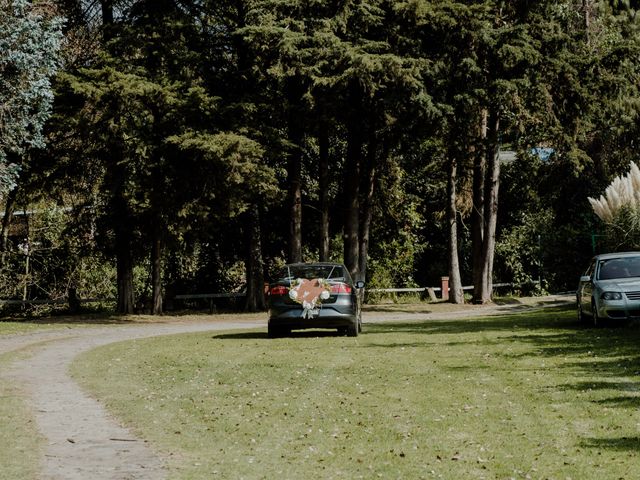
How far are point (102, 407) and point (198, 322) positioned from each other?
828 inches

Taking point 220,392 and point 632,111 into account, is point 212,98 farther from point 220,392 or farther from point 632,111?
point 220,392

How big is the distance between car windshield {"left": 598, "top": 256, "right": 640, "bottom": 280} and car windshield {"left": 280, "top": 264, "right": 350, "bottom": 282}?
605 centimetres

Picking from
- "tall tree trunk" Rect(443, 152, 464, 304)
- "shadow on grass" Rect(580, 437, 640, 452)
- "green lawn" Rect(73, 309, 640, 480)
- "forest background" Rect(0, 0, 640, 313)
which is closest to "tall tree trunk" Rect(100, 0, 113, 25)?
"forest background" Rect(0, 0, 640, 313)

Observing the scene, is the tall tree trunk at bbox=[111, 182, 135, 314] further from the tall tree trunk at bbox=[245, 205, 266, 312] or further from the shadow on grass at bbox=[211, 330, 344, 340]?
the shadow on grass at bbox=[211, 330, 344, 340]

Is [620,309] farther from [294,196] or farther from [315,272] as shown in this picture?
[294,196]

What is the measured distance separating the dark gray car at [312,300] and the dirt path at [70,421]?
4.28m

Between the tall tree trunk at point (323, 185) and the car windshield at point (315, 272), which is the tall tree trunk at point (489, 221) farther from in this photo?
the car windshield at point (315, 272)

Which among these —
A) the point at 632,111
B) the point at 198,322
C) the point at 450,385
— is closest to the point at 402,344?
the point at 450,385

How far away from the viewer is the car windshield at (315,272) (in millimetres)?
22219

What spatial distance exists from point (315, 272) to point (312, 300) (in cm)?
91

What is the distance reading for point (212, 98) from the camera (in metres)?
32.3

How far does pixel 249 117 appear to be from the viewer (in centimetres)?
3397

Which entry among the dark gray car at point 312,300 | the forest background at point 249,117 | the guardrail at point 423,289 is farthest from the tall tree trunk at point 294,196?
the dark gray car at point 312,300

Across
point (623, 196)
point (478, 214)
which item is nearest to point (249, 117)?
point (478, 214)
